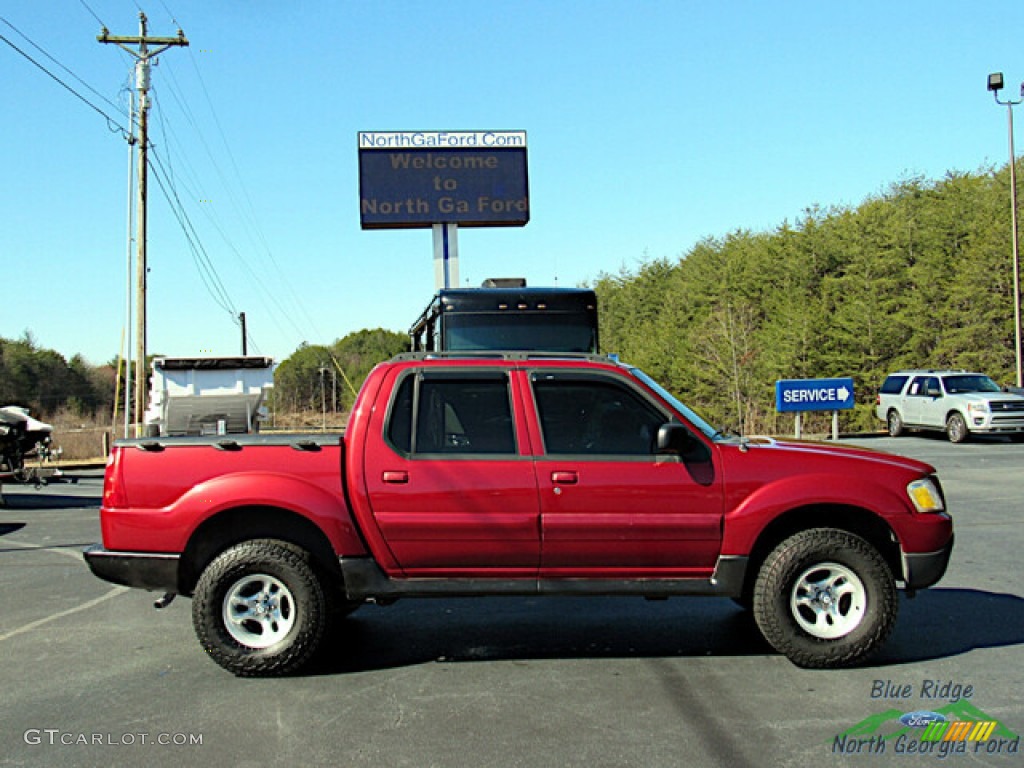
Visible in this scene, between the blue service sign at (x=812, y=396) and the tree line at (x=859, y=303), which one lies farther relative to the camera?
the tree line at (x=859, y=303)

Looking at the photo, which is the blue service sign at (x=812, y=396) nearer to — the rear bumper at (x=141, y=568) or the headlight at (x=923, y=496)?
the headlight at (x=923, y=496)

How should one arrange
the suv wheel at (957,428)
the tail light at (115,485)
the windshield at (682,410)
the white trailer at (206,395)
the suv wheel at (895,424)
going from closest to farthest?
the tail light at (115,485) < the windshield at (682,410) < the white trailer at (206,395) < the suv wheel at (957,428) < the suv wheel at (895,424)

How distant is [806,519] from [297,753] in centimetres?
319

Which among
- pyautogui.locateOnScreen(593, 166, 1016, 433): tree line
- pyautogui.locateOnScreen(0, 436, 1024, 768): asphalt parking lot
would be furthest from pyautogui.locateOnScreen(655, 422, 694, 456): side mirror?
pyautogui.locateOnScreen(593, 166, 1016, 433): tree line

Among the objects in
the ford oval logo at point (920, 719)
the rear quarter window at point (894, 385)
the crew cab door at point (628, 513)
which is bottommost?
the ford oval logo at point (920, 719)

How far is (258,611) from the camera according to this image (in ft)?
16.8

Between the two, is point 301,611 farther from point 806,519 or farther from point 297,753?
point 806,519

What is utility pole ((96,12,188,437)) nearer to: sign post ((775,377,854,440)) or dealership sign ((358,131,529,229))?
dealership sign ((358,131,529,229))

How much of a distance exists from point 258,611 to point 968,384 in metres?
22.3

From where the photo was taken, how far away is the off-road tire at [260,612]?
16.6 ft

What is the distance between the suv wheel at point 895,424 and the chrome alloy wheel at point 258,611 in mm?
23035

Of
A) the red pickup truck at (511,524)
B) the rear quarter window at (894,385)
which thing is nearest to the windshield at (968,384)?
the rear quarter window at (894,385)

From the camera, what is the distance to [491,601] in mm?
7051

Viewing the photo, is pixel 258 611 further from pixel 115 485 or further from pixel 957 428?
pixel 957 428
